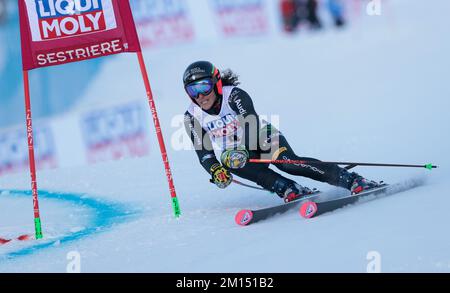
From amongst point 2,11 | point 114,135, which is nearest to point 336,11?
point 2,11

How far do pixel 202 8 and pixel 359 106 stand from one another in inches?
236

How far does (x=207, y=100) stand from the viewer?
6148 mm

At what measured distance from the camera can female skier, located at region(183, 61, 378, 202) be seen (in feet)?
19.7

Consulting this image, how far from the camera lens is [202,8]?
1623cm

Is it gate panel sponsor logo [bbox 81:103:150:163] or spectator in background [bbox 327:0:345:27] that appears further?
spectator in background [bbox 327:0:345:27]

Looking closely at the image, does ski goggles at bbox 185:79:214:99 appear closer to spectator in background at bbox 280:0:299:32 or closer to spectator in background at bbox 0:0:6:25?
spectator in background at bbox 0:0:6:25

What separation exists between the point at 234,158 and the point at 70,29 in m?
1.59

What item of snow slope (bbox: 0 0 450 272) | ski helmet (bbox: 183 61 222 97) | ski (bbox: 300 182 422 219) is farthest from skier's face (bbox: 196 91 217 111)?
ski (bbox: 300 182 422 219)

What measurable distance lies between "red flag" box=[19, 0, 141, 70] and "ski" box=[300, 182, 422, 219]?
76.0 inches

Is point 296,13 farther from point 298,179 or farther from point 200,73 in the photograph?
point 200,73

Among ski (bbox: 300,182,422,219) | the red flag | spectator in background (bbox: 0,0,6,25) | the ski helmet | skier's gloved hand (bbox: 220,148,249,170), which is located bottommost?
ski (bbox: 300,182,422,219)

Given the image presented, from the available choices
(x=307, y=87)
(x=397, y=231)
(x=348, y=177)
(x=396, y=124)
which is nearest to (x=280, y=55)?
(x=307, y=87)

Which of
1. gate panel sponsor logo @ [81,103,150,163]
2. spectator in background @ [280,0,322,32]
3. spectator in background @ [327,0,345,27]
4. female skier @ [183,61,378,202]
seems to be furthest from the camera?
spectator in background @ [327,0,345,27]

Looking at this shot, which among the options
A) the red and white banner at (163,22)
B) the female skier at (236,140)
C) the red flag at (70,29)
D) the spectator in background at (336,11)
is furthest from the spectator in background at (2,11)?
the female skier at (236,140)
